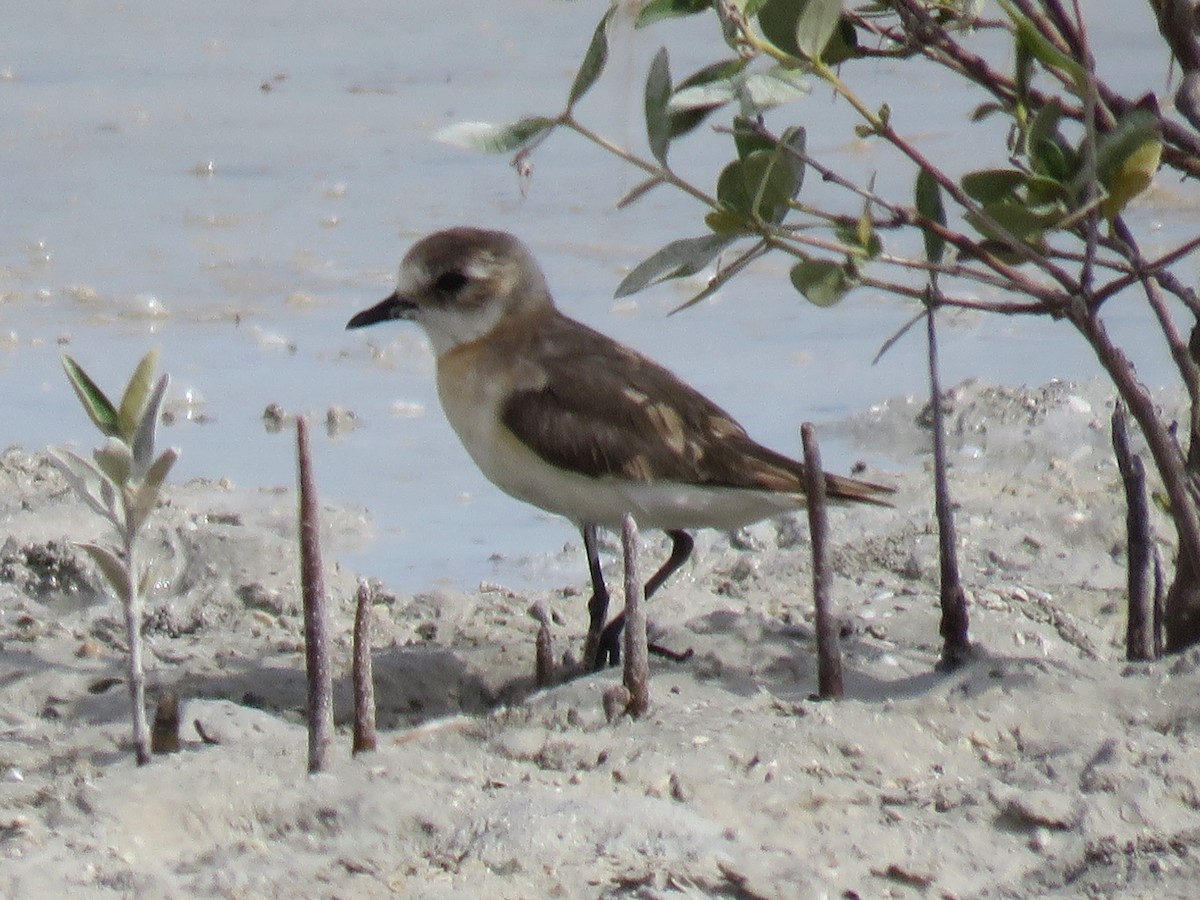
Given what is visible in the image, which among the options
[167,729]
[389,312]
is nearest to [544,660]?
[167,729]

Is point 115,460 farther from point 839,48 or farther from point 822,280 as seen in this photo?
point 839,48

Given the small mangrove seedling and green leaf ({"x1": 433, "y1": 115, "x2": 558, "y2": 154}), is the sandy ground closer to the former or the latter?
the small mangrove seedling

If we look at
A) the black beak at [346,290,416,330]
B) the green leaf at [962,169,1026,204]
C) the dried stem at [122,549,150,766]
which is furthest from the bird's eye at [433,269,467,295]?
the dried stem at [122,549,150,766]

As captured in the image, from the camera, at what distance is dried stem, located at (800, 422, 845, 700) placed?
13.9 feet

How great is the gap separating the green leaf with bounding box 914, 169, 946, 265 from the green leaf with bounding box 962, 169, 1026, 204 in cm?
26

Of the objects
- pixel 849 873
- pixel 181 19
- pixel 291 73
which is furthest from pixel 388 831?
pixel 181 19

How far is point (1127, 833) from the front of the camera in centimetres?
352

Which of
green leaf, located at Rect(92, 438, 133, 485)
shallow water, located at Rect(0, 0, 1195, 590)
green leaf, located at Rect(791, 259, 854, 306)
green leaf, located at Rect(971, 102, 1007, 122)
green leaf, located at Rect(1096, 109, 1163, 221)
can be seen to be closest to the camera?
green leaf, located at Rect(92, 438, 133, 485)

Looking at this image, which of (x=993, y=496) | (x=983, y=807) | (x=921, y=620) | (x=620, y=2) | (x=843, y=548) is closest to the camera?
(x=983, y=807)

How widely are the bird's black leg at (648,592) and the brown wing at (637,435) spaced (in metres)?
0.29

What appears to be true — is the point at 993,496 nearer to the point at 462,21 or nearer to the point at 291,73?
the point at 291,73

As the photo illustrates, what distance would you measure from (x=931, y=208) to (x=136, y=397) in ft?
5.68

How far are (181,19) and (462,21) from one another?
6.23 ft

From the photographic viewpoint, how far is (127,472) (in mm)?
3801
